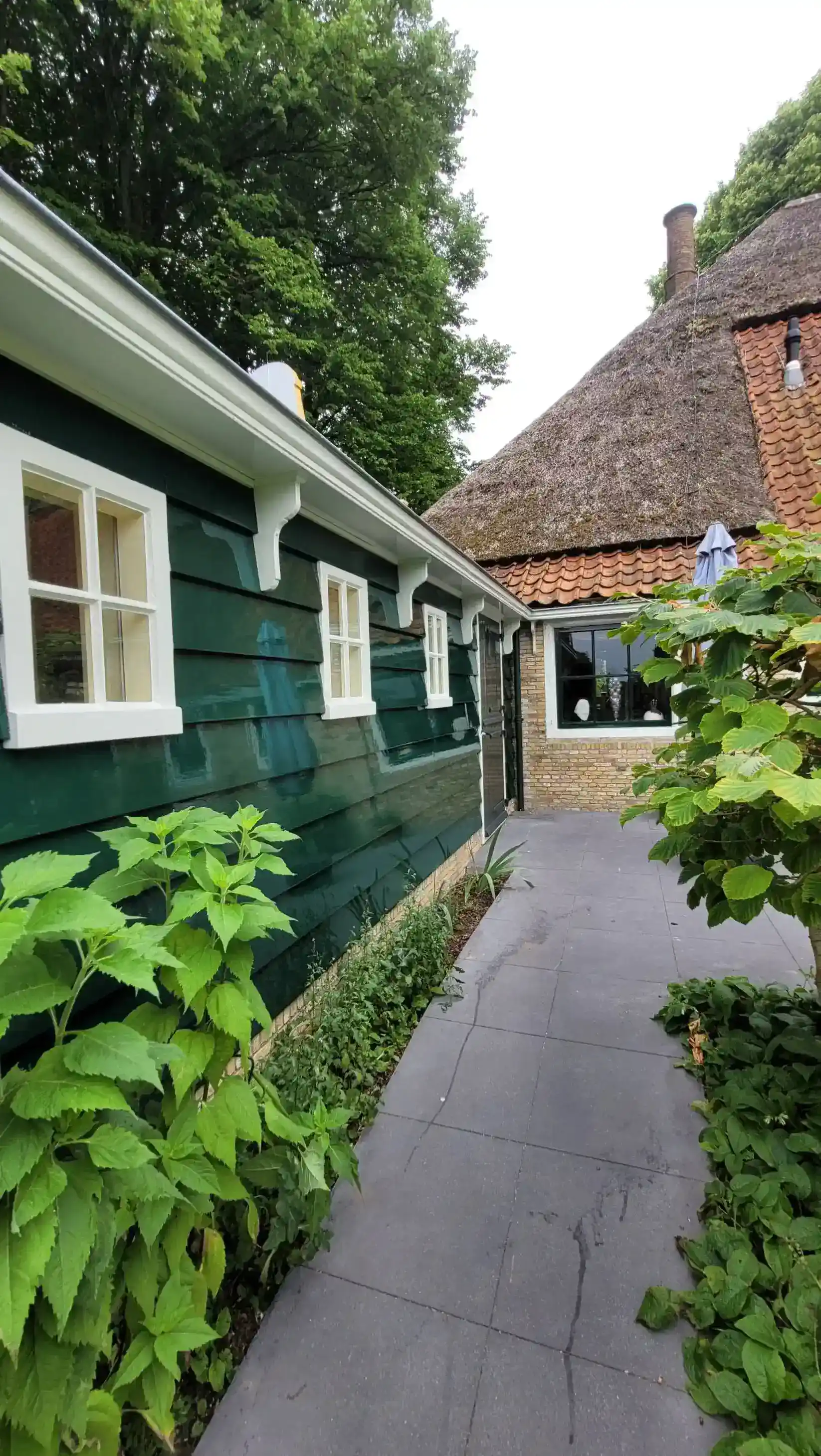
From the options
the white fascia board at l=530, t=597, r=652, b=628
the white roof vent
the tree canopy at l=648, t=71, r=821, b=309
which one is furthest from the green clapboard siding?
the tree canopy at l=648, t=71, r=821, b=309

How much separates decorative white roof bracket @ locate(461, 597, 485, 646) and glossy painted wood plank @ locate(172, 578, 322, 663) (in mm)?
2844

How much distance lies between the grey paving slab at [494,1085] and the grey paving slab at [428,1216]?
0.07 meters

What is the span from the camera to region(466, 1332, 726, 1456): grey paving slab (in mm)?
1316

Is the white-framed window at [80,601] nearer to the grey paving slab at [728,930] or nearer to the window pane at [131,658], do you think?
the window pane at [131,658]

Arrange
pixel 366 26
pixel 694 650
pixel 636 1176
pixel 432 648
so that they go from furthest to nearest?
pixel 366 26 < pixel 432 648 < pixel 694 650 < pixel 636 1176

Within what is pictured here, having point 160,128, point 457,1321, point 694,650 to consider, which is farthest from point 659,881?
point 160,128

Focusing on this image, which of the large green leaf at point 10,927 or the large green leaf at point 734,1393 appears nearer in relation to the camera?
the large green leaf at point 10,927

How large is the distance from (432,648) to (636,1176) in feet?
11.9

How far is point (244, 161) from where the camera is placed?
30.5 ft

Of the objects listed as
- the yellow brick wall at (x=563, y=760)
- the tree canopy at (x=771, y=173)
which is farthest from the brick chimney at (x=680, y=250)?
the yellow brick wall at (x=563, y=760)

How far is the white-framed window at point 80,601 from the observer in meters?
1.49

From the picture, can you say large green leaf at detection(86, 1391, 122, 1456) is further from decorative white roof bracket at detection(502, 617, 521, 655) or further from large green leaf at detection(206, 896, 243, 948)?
decorative white roof bracket at detection(502, 617, 521, 655)

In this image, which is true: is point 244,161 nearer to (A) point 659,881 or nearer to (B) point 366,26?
(B) point 366,26

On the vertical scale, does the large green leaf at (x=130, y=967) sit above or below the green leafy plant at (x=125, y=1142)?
above
